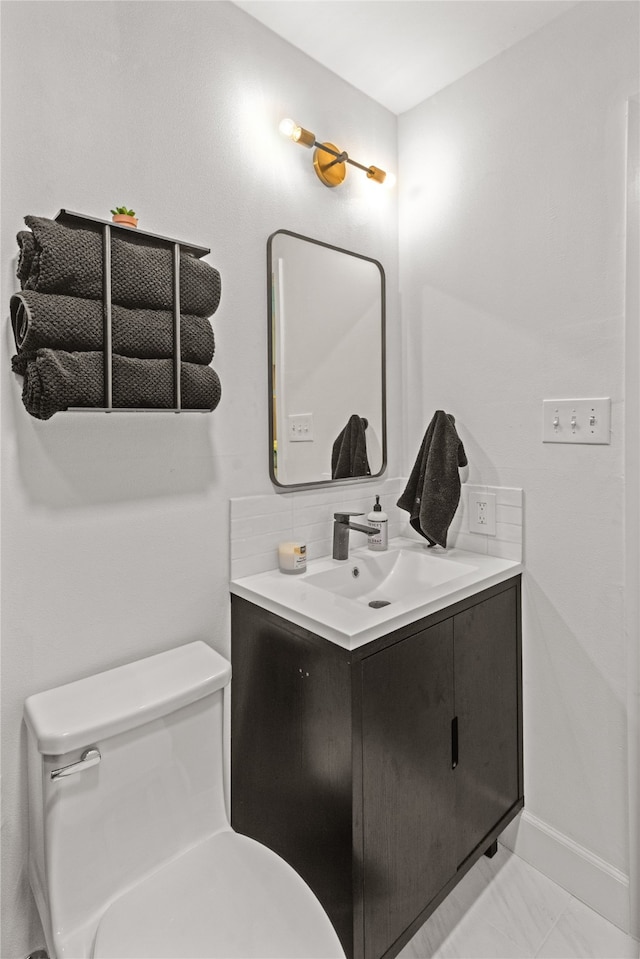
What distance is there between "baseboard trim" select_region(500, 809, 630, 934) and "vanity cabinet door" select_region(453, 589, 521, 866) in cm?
11

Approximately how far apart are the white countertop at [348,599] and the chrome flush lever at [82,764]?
461 millimetres

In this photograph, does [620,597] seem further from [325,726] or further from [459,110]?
[459,110]

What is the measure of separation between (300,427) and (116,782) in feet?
3.19

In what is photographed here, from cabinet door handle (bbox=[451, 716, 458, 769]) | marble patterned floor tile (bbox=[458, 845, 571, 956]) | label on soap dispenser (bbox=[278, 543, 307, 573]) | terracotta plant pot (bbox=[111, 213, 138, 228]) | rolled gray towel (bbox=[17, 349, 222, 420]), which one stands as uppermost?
terracotta plant pot (bbox=[111, 213, 138, 228])

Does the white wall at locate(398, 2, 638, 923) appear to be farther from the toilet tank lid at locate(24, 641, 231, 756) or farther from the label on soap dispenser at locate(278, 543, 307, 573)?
the toilet tank lid at locate(24, 641, 231, 756)

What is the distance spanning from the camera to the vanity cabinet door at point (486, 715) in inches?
53.7

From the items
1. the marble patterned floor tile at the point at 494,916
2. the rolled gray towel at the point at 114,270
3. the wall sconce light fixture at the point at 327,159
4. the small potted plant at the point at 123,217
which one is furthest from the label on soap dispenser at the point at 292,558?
the wall sconce light fixture at the point at 327,159

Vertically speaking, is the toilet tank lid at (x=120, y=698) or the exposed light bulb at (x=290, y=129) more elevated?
the exposed light bulb at (x=290, y=129)

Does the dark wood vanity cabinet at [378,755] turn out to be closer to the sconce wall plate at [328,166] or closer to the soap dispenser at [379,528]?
the soap dispenser at [379,528]

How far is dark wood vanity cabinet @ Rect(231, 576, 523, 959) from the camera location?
1105 millimetres

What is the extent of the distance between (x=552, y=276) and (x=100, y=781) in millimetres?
1615

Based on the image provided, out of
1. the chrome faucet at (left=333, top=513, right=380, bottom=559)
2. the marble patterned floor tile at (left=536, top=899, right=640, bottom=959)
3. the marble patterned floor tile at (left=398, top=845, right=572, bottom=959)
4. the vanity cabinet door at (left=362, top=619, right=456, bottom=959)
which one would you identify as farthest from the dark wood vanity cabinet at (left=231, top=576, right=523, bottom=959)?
the chrome faucet at (left=333, top=513, right=380, bottom=559)

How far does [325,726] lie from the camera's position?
1.14 metres

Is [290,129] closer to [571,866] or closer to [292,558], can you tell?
[292,558]
